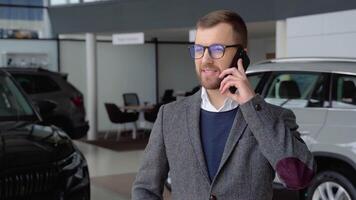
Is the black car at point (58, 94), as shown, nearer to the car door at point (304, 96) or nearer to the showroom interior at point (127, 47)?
the showroom interior at point (127, 47)

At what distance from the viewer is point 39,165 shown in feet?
14.4

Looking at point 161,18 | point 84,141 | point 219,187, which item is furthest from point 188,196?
point 84,141

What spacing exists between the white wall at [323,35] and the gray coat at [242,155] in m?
6.62

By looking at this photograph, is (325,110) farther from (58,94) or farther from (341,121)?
(58,94)

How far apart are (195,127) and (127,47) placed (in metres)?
14.7

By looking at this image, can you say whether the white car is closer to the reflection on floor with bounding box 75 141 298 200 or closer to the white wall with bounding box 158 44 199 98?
the reflection on floor with bounding box 75 141 298 200

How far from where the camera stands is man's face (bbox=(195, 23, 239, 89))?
1.84 metres

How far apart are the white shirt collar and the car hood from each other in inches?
103

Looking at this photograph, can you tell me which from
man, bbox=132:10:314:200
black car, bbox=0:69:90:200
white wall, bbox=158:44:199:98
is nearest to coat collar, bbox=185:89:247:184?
man, bbox=132:10:314:200

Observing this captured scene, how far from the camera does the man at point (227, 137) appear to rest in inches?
70.2

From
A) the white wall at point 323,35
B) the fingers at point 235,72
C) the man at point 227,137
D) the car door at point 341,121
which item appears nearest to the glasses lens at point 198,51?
the man at point 227,137

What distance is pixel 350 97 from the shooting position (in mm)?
5457

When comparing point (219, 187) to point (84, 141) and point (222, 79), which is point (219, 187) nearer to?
point (222, 79)

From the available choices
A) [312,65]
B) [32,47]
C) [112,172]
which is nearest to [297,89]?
[312,65]
